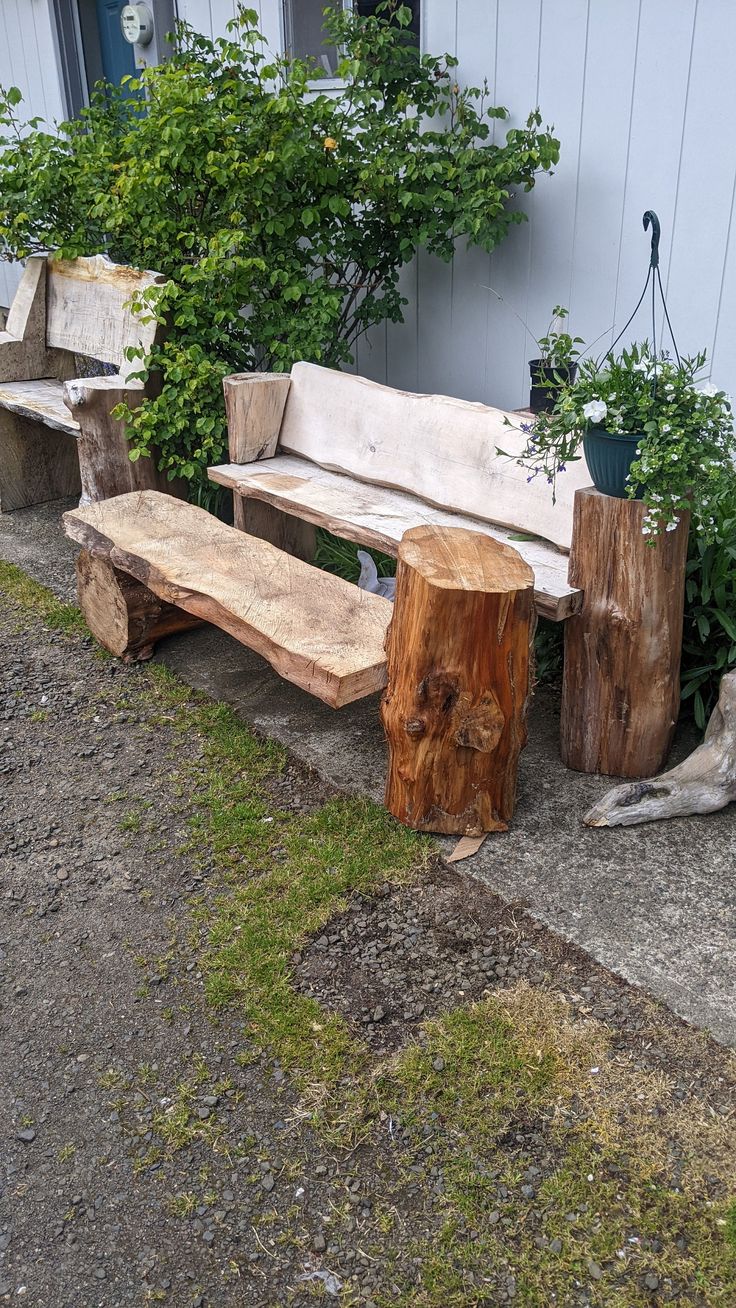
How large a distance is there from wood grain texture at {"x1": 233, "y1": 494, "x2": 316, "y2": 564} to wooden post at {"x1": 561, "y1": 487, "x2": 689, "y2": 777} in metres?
1.50

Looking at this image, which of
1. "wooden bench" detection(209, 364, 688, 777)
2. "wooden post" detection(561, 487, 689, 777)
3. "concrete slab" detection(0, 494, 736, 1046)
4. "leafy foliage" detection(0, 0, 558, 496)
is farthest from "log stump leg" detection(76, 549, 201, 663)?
"wooden post" detection(561, 487, 689, 777)

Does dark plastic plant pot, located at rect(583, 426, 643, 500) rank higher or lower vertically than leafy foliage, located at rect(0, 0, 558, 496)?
lower

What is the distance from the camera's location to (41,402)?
16.9 feet

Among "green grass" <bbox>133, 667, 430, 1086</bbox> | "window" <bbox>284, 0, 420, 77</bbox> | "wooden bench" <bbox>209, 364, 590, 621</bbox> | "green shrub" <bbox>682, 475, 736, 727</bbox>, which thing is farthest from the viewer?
"window" <bbox>284, 0, 420, 77</bbox>

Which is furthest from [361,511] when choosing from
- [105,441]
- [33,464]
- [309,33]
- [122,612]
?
[309,33]

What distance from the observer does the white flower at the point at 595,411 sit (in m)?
2.76

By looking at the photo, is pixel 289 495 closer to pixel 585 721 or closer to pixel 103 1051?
pixel 585 721

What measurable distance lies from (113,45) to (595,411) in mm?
5980

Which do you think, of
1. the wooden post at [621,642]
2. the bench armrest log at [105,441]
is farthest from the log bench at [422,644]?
the bench armrest log at [105,441]

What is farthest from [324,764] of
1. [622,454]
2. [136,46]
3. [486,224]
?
[136,46]

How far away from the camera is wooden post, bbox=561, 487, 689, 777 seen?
2900 mm

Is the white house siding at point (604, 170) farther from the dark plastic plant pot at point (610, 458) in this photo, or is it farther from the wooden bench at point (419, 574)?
the dark plastic plant pot at point (610, 458)

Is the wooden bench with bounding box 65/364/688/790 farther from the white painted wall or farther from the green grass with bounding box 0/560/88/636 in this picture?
the white painted wall

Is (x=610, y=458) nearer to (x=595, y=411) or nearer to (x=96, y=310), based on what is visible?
(x=595, y=411)
